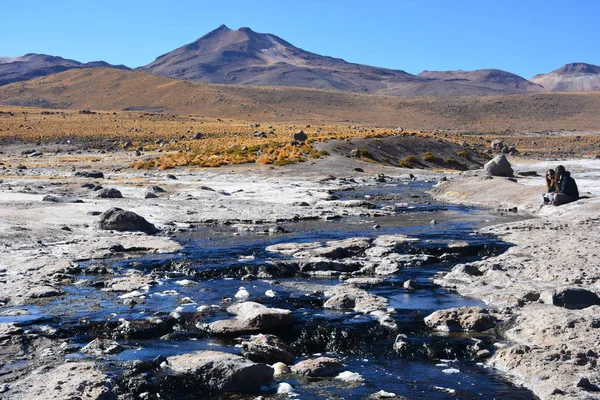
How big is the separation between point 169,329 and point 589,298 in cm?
783

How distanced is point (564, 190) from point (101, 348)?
845 inches

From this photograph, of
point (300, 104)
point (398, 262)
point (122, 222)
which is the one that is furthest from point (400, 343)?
point (300, 104)

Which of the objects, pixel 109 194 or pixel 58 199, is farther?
pixel 109 194

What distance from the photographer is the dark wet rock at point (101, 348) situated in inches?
405

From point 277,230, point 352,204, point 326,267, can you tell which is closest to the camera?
point 326,267

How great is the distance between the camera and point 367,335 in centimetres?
1137

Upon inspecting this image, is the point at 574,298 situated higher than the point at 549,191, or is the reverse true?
the point at 549,191

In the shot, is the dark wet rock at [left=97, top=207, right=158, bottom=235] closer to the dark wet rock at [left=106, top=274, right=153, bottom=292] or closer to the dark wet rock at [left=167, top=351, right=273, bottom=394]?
the dark wet rock at [left=106, top=274, right=153, bottom=292]

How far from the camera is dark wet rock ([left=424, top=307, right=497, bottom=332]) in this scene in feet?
37.8

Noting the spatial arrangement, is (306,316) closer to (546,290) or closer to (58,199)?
(546,290)

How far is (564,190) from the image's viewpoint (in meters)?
26.5

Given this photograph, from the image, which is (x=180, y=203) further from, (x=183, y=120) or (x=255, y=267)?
(x=183, y=120)

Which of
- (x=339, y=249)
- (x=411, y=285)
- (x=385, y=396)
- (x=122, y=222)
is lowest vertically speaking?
(x=385, y=396)

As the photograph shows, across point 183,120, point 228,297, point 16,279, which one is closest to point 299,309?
point 228,297
